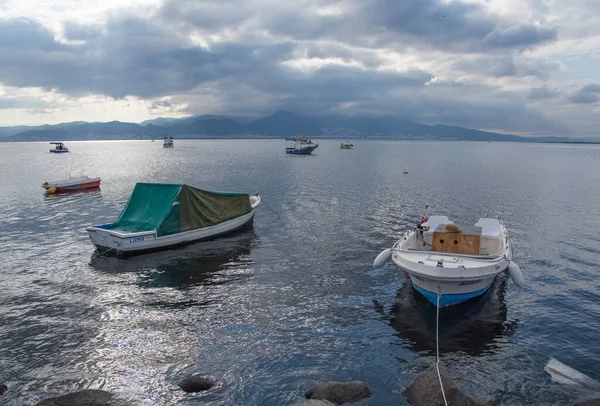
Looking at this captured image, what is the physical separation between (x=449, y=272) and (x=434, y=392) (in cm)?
756

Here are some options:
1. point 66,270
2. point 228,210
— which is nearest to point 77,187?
point 228,210

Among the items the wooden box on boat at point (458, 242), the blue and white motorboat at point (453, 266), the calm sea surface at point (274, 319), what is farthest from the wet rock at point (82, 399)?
the wooden box on boat at point (458, 242)

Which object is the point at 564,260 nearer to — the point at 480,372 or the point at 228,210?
the point at 480,372

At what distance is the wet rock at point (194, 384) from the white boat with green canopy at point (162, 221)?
691 inches

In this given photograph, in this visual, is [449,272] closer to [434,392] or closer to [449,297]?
[449,297]

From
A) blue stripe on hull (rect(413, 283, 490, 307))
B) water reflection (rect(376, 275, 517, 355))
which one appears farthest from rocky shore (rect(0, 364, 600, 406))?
blue stripe on hull (rect(413, 283, 490, 307))

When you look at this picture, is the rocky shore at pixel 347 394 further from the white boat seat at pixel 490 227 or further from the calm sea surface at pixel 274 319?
the white boat seat at pixel 490 227

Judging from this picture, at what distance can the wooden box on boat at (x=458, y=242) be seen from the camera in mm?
22641

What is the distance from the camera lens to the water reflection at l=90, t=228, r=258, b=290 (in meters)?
25.5

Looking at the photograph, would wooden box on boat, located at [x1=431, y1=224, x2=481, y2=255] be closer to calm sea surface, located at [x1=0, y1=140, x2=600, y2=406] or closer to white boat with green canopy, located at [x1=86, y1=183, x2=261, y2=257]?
calm sea surface, located at [x1=0, y1=140, x2=600, y2=406]

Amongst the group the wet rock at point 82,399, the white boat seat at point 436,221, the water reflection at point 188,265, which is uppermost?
the white boat seat at point 436,221

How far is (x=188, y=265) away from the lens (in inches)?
1121

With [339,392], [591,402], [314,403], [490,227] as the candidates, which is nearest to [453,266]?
[591,402]

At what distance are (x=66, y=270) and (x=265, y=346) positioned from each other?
1672 cm
